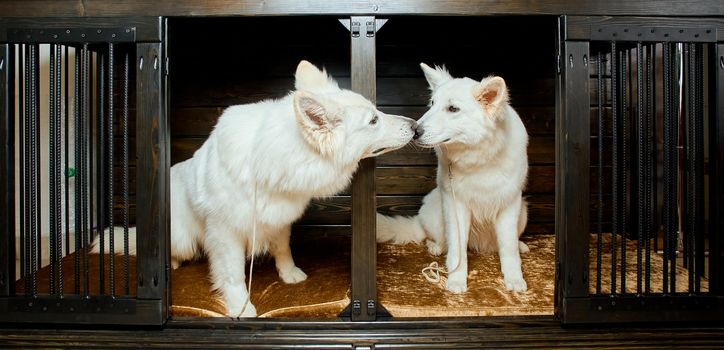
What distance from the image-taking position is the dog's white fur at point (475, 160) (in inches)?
76.4

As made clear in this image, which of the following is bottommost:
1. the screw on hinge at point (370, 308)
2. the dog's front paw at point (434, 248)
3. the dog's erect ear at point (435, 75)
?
the screw on hinge at point (370, 308)

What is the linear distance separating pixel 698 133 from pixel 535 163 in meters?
1.19

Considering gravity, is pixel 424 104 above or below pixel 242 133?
above

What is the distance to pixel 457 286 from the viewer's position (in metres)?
2.05

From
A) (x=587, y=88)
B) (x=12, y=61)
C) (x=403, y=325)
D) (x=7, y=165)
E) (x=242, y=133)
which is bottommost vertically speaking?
(x=403, y=325)

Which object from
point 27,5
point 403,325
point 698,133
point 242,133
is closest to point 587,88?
point 698,133

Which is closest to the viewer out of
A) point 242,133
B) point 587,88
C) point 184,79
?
A: point 587,88

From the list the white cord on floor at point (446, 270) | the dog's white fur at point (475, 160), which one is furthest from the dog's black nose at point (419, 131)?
the white cord on floor at point (446, 270)

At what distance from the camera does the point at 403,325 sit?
1.78 meters

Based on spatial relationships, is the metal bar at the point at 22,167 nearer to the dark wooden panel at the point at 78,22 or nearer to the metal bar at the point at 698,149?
the dark wooden panel at the point at 78,22

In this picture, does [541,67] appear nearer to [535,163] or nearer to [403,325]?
[535,163]

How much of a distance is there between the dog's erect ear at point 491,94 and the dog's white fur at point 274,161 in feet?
1.12

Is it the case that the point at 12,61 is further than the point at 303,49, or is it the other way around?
the point at 303,49

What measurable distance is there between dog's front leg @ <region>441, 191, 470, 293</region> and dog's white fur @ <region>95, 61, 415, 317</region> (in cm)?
55
